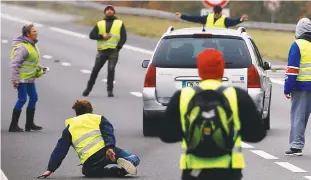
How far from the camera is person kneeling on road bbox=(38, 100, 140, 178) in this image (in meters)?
14.1

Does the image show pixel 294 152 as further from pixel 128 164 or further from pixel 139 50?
pixel 139 50

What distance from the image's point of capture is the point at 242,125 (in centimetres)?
892

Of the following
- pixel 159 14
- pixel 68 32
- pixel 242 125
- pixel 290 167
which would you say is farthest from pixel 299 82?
pixel 159 14

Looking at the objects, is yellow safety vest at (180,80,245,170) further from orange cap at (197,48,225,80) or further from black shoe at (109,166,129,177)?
black shoe at (109,166,129,177)

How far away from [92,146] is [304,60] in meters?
3.44

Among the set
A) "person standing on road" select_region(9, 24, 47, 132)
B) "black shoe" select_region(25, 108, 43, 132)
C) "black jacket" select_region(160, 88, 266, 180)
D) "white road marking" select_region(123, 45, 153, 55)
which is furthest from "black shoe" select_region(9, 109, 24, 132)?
"white road marking" select_region(123, 45, 153, 55)

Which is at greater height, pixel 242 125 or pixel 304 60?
pixel 242 125

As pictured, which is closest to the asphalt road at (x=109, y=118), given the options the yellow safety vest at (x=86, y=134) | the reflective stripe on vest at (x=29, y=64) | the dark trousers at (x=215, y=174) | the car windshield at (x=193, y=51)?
the yellow safety vest at (x=86, y=134)

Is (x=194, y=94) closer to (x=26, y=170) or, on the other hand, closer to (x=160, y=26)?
(x=26, y=170)

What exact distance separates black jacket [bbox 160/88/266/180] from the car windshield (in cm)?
933

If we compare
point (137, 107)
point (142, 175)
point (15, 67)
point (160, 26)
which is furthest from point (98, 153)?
point (160, 26)

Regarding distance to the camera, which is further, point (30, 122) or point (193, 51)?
point (30, 122)

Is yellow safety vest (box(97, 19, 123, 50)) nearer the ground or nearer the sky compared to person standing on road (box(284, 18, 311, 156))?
nearer the ground

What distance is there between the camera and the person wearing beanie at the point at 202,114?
8.81 m
